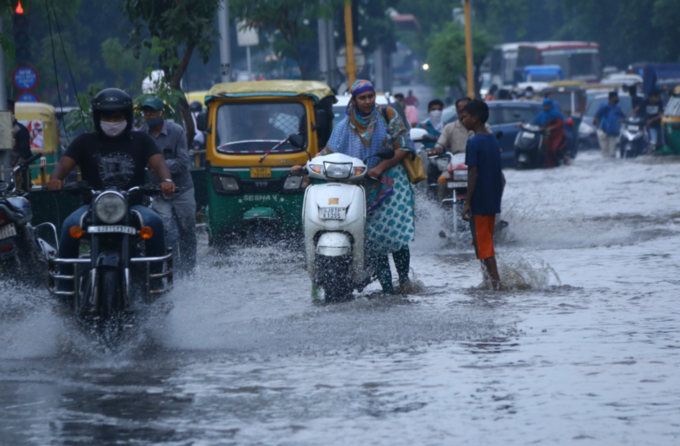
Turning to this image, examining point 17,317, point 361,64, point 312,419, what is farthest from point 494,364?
point 361,64

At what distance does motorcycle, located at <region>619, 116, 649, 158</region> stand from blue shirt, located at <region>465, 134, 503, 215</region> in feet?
71.9

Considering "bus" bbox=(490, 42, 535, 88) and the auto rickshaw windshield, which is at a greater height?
"bus" bbox=(490, 42, 535, 88)

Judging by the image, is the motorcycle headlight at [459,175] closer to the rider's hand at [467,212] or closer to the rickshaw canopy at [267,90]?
the rickshaw canopy at [267,90]

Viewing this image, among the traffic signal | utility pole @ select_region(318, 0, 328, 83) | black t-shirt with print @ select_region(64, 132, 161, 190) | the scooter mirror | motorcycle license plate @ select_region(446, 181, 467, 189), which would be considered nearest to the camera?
black t-shirt with print @ select_region(64, 132, 161, 190)

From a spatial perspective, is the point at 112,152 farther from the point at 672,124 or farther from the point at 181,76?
the point at 672,124

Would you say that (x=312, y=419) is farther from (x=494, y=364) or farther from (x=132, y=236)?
(x=132, y=236)

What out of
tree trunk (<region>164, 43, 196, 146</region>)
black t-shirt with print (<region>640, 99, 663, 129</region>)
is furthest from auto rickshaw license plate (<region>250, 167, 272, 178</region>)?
black t-shirt with print (<region>640, 99, 663, 129</region>)

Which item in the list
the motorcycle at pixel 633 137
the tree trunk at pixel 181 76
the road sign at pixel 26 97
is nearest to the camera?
the tree trunk at pixel 181 76

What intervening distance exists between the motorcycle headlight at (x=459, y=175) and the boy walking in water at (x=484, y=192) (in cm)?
296

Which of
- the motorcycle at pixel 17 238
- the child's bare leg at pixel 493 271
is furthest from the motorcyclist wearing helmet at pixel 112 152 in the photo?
the child's bare leg at pixel 493 271

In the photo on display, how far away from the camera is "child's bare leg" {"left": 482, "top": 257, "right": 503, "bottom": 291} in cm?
944

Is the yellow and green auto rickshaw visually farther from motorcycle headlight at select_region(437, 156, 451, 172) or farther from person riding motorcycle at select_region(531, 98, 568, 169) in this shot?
person riding motorcycle at select_region(531, 98, 568, 169)

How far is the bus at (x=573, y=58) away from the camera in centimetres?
5681

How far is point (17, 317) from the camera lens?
8633 millimetres
